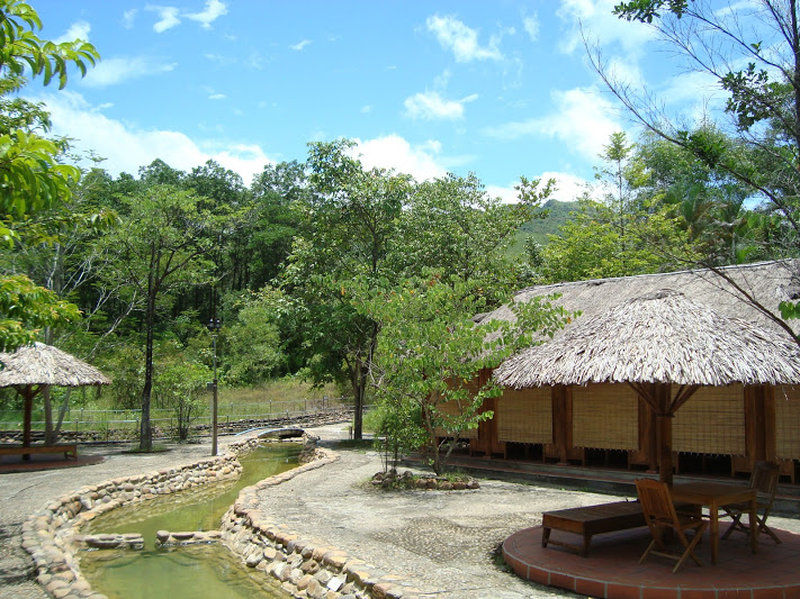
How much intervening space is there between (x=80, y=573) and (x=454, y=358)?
6.38 metres

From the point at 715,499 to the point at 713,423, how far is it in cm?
459

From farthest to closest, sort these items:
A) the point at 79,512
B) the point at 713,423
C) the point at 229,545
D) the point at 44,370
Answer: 1. the point at 44,370
2. the point at 79,512
3. the point at 713,423
4. the point at 229,545

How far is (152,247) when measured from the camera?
19.0 m

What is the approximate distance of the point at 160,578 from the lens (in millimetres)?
7840

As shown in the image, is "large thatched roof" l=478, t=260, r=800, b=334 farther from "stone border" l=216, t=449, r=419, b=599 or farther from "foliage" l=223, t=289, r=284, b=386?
"foliage" l=223, t=289, r=284, b=386

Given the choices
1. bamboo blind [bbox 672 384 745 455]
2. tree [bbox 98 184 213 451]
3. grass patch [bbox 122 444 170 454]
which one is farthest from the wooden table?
tree [bbox 98 184 213 451]

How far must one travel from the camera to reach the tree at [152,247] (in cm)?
1842

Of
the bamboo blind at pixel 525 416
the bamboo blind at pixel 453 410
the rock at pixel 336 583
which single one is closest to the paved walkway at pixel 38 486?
the rock at pixel 336 583

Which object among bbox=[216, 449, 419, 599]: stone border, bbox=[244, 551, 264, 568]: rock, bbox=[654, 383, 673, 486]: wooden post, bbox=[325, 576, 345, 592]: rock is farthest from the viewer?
bbox=[244, 551, 264, 568]: rock

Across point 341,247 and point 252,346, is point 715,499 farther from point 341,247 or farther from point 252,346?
point 252,346

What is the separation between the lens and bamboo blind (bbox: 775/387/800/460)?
9.16 metres

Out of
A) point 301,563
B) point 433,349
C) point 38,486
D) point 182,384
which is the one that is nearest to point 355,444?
point 182,384

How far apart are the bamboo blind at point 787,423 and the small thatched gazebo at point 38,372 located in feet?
48.3

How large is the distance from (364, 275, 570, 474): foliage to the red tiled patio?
4183mm
